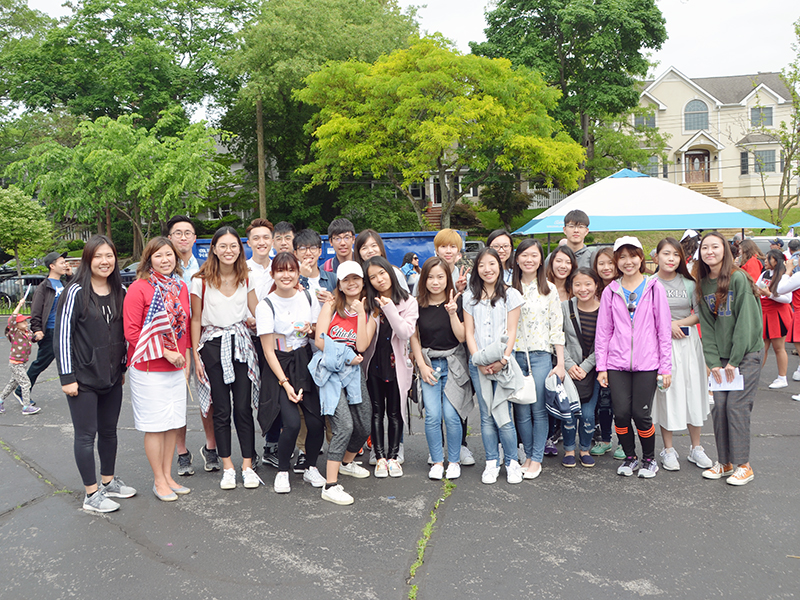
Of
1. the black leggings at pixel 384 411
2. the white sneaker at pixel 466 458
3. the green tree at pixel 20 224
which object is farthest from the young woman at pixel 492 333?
the green tree at pixel 20 224

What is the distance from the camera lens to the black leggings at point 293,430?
15.1ft

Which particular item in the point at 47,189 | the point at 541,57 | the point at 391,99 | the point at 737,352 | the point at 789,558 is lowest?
the point at 789,558

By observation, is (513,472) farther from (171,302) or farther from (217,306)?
(171,302)

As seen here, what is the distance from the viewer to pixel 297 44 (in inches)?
1030

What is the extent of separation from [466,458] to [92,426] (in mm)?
2923

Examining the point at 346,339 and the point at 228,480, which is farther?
the point at 228,480

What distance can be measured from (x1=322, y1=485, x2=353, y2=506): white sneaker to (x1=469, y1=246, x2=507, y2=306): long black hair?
1740mm

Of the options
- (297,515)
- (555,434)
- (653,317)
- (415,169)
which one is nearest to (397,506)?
(297,515)

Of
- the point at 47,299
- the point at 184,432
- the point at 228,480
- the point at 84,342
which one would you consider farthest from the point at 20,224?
the point at 228,480

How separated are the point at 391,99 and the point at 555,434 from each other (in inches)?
789

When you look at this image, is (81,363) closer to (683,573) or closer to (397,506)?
(397,506)

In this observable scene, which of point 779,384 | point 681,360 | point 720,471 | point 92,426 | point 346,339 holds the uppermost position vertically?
point 346,339

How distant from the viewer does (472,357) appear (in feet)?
15.4

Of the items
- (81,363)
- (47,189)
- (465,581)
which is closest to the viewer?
(465,581)
